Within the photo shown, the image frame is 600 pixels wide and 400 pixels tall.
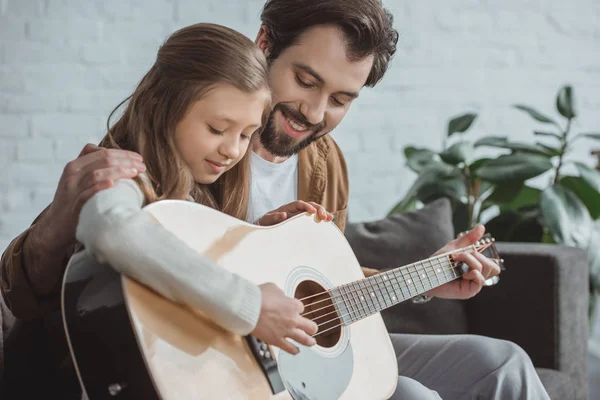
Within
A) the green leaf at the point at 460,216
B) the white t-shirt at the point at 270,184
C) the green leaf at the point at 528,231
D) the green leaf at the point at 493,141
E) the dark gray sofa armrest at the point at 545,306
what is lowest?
the dark gray sofa armrest at the point at 545,306

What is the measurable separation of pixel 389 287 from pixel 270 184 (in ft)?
1.37

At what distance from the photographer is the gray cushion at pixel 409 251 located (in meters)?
1.80

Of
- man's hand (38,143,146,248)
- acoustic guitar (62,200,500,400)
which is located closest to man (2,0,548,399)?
acoustic guitar (62,200,500,400)

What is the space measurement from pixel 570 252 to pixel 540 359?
28 cm

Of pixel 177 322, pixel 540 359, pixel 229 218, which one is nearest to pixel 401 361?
pixel 540 359

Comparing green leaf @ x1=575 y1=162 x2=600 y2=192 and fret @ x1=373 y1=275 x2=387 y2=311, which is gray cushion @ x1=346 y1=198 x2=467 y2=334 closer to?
green leaf @ x1=575 y1=162 x2=600 y2=192

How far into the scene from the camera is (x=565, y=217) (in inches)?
76.4

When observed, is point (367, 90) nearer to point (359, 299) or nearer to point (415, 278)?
point (415, 278)

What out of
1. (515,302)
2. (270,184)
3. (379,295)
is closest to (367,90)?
(515,302)

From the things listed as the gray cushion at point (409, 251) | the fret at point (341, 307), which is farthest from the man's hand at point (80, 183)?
the gray cushion at point (409, 251)

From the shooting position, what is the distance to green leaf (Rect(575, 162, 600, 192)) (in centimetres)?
205

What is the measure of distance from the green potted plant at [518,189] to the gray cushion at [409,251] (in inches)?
9.5

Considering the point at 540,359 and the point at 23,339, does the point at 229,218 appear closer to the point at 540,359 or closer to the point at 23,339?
the point at 23,339

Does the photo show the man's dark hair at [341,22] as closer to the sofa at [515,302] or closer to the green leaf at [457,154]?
the sofa at [515,302]
